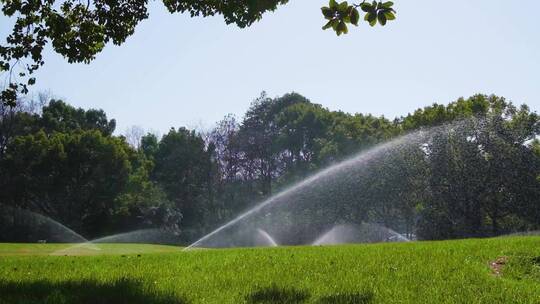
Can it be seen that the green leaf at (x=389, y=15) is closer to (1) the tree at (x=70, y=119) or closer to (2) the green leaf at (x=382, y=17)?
(2) the green leaf at (x=382, y=17)

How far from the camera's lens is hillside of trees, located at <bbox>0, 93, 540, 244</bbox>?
3766 cm

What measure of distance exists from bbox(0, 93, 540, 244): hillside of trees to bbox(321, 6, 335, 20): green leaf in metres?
36.7

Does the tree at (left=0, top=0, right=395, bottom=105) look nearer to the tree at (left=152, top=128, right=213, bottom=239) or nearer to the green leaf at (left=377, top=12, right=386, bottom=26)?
the green leaf at (left=377, top=12, right=386, bottom=26)

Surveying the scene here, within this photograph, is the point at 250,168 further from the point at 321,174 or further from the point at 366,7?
the point at 366,7

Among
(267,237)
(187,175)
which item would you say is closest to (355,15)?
(267,237)

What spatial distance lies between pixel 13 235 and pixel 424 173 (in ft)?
111

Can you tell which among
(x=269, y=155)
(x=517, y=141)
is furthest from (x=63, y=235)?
(x=517, y=141)

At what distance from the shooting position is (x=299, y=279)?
8141 mm

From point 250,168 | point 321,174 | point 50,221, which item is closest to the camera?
point 50,221

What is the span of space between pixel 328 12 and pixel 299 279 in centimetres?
542

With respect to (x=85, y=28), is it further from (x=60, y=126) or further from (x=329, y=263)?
(x=60, y=126)

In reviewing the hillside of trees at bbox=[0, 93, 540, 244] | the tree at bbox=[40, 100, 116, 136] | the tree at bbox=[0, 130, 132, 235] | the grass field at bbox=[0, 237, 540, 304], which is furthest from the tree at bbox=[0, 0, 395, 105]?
the tree at bbox=[40, 100, 116, 136]

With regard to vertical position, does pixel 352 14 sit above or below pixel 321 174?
below

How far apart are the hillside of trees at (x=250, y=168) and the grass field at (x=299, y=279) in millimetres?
28151
